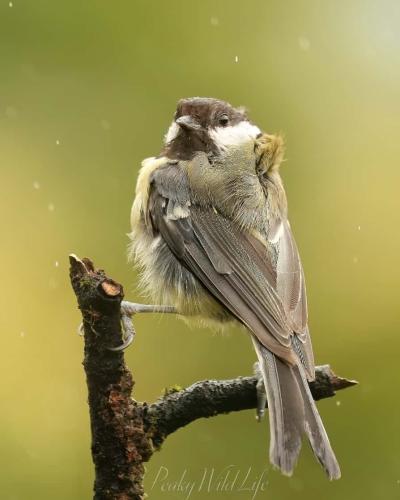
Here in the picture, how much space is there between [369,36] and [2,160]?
2387 mm

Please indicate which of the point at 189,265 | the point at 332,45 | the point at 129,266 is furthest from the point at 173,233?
the point at 332,45

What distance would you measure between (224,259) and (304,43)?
2.73m

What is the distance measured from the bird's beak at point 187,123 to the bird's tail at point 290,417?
47.0 inches

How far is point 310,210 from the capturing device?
18.0 feet

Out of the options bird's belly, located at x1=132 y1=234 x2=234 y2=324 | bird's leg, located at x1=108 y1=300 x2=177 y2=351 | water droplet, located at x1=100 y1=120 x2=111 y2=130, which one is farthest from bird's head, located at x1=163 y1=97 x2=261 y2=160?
water droplet, located at x1=100 y1=120 x2=111 y2=130

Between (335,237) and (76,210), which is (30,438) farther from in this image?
(335,237)

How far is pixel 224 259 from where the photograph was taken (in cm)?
395

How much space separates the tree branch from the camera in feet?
10.1

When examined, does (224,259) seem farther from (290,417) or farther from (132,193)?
(132,193)

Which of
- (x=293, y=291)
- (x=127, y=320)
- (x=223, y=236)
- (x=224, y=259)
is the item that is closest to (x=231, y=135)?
(x=223, y=236)

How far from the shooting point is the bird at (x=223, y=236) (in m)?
3.70

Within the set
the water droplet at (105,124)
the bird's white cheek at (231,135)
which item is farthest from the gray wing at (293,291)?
the water droplet at (105,124)

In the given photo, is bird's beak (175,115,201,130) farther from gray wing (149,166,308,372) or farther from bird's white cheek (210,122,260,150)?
gray wing (149,166,308,372)

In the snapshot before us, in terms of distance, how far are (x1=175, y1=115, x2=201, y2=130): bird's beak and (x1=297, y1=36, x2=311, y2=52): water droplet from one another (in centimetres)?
208
